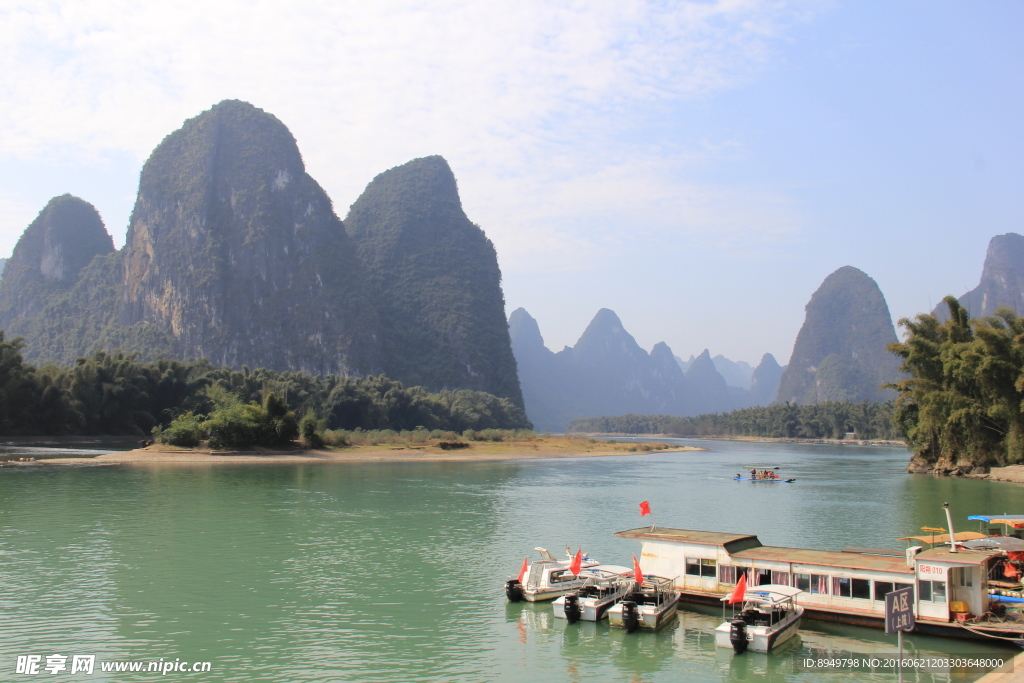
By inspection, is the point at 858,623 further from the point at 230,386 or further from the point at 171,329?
the point at 171,329

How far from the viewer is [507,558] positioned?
70.9ft

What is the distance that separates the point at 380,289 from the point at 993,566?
148890 millimetres

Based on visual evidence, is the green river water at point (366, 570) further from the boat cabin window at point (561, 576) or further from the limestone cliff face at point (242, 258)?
the limestone cliff face at point (242, 258)

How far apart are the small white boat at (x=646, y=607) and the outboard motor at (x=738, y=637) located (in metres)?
1.63

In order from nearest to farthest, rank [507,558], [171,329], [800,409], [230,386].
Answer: [507,558] < [230,386] < [171,329] < [800,409]

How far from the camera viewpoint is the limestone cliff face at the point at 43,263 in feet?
510

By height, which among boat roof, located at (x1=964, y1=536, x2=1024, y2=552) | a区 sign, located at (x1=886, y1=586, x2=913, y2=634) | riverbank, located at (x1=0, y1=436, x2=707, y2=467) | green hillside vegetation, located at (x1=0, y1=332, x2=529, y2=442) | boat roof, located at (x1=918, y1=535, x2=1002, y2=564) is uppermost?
green hillside vegetation, located at (x1=0, y1=332, x2=529, y2=442)

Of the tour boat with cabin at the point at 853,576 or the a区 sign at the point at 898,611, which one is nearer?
the a区 sign at the point at 898,611

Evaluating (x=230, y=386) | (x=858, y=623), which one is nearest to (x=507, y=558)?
(x=858, y=623)

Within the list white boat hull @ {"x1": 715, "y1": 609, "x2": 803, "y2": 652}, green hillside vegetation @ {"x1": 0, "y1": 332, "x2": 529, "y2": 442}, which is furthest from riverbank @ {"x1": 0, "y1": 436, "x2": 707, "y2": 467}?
white boat hull @ {"x1": 715, "y1": 609, "x2": 803, "y2": 652}

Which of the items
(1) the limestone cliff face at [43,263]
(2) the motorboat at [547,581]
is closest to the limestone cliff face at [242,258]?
(1) the limestone cliff face at [43,263]

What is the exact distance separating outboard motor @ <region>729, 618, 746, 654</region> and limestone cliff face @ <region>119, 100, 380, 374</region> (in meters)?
123

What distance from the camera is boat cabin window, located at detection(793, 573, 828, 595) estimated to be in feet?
49.8

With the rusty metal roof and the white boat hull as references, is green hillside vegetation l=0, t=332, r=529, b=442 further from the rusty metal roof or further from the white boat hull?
the white boat hull
